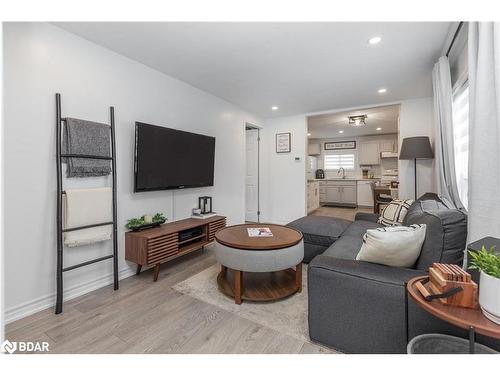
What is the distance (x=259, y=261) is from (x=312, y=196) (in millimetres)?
5011

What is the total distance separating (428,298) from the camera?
97 cm

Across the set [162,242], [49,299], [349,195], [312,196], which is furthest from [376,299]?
[349,195]

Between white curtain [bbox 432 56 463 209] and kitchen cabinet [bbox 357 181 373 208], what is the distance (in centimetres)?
468

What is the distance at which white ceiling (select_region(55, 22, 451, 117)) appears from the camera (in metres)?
2.09

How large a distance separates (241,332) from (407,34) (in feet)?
9.45

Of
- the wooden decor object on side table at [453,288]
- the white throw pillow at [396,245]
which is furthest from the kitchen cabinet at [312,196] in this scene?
the wooden decor object on side table at [453,288]

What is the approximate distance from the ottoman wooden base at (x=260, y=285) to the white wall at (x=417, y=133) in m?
2.79

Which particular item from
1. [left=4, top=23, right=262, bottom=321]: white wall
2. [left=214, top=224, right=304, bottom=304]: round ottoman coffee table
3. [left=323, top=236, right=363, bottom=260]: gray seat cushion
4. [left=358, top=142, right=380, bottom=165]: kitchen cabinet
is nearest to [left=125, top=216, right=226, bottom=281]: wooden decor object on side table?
[left=4, top=23, right=262, bottom=321]: white wall

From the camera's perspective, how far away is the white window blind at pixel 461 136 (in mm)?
2496

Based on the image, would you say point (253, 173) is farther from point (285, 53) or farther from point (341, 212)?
point (285, 53)

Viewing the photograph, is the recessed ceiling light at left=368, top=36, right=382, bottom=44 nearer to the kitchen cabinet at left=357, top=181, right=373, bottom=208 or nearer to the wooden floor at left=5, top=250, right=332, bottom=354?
the wooden floor at left=5, top=250, right=332, bottom=354

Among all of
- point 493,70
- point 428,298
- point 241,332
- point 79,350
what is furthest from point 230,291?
point 493,70

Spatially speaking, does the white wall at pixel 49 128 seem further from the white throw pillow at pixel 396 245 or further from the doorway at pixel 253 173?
the doorway at pixel 253 173
